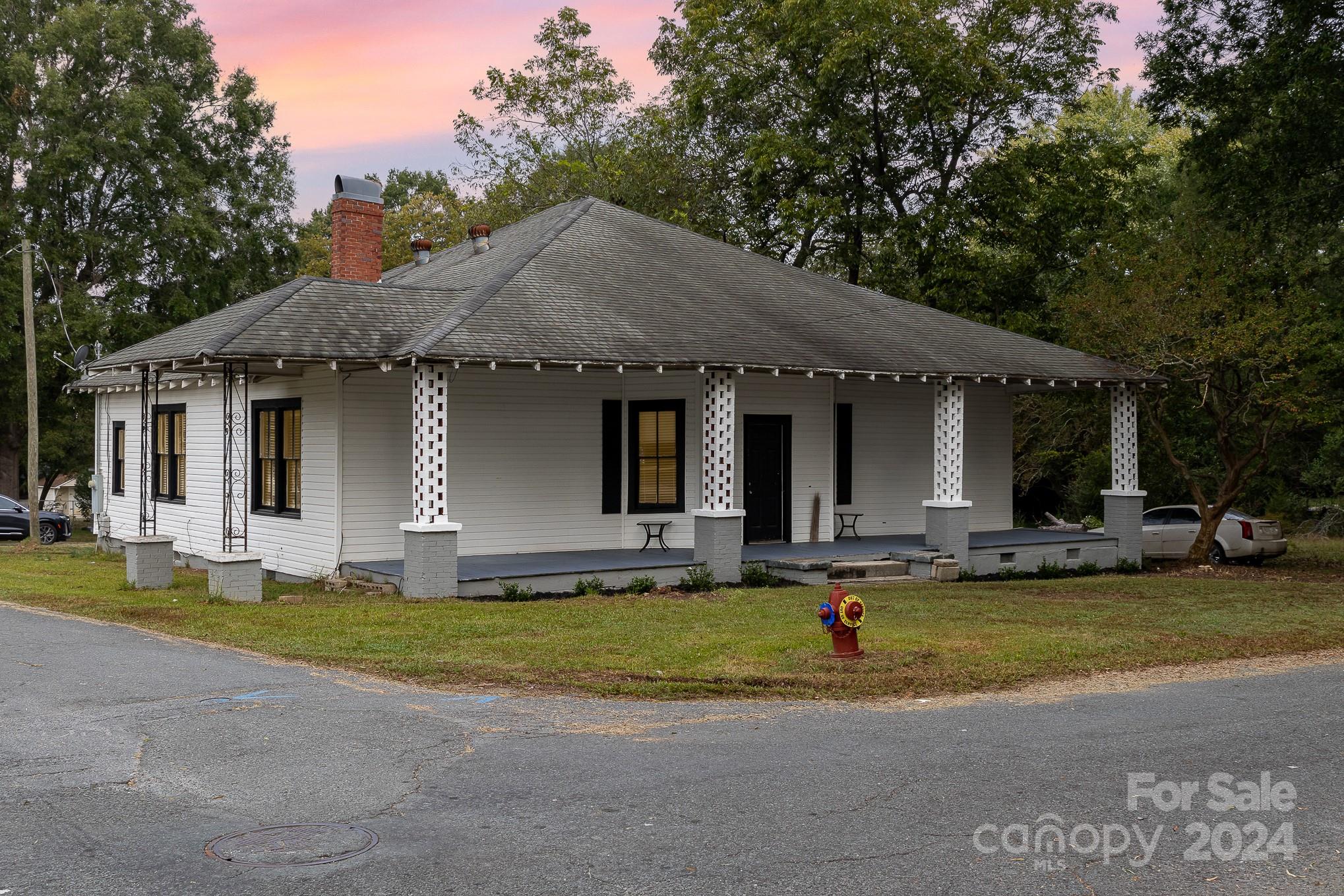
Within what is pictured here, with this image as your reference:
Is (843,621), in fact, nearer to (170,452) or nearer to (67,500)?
(170,452)

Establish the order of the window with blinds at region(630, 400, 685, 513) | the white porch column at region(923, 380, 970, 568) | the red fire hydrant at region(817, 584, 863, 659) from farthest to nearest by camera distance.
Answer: the white porch column at region(923, 380, 970, 568) < the window with blinds at region(630, 400, 685, 513) < the red fire hydrant at region(817, 584, 863, 659)

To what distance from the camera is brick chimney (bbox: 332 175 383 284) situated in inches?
867

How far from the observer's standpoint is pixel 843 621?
36.2ft

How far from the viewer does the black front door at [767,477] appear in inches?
805

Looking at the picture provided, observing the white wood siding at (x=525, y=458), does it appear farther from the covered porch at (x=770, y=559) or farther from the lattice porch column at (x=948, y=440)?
the lattice porch column at (x=948, y=440)

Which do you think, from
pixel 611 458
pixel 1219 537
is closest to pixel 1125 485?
pixel 1219 537

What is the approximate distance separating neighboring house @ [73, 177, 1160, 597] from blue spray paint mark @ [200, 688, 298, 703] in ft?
19.5

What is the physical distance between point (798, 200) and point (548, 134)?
1493 centimetres

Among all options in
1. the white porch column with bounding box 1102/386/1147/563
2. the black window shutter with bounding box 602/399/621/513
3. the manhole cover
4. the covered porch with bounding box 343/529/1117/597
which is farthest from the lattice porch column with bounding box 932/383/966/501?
the manhole cover

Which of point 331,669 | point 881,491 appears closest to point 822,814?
point 331,669

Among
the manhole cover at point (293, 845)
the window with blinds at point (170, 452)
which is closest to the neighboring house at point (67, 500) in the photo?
the window with blinds at point (170, 452)

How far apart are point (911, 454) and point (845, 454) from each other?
1622 millimetres

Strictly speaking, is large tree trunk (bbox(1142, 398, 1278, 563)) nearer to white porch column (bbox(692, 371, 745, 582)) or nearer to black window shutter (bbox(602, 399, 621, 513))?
white porch column (bbox(692, 371, 745, 582))

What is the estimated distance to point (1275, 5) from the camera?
71.3ft
